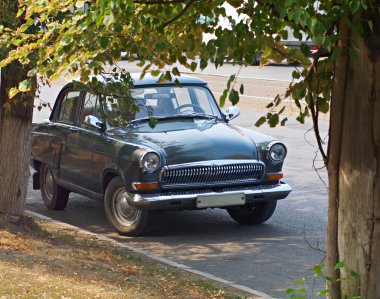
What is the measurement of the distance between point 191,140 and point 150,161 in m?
0.66

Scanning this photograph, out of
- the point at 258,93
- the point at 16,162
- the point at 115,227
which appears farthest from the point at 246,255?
the point at 258,93

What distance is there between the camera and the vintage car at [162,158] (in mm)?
10633

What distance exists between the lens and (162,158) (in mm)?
10609

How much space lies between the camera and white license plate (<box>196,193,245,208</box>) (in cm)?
1062

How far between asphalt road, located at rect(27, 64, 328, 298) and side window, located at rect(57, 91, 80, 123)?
3.86 ft

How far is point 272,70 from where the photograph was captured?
36000 millimetres

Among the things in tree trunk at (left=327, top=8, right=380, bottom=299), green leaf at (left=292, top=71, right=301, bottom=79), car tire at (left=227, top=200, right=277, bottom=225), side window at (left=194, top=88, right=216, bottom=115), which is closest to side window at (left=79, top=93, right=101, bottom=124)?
side window at (left=194, top=88, right=216, bottom=115)

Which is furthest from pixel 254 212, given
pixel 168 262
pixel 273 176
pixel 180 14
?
pixel 180 14

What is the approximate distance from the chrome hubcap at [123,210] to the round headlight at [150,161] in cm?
49

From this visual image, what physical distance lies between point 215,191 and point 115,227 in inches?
47.9

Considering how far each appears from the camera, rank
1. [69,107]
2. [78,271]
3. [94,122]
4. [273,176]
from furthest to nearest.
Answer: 1. [69,107]
2. [94,122]
3. [273,176]
4. [78,271]

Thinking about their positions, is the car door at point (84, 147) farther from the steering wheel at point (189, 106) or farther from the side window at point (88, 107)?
the steering wheel at point (189, 106)

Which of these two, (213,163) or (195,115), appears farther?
(195,115)

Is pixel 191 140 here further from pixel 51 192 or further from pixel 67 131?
pixel 51 192
